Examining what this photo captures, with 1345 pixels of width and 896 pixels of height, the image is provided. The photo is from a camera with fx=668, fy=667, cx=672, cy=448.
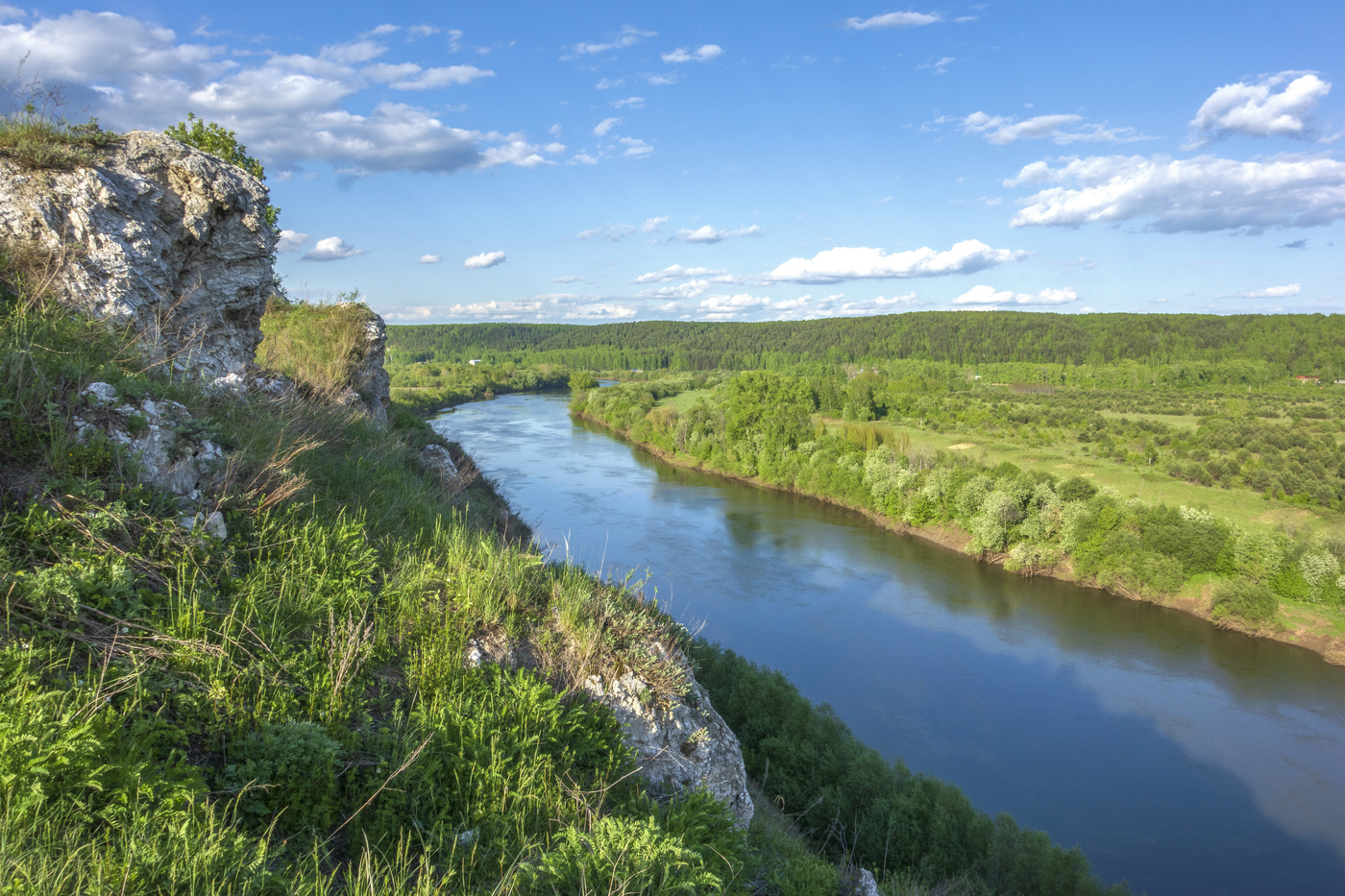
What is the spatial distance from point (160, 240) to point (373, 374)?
8.34m

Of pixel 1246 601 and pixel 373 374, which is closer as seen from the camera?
pixel 373 374

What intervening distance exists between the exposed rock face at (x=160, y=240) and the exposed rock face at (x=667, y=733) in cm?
391

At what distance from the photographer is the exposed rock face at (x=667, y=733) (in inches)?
179

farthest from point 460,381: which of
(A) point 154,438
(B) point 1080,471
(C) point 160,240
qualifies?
(A) point 154,438

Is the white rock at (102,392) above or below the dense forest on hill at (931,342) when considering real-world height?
below

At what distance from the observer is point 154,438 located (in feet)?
14.2

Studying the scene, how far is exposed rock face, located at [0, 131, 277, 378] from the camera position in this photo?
5.75 metres

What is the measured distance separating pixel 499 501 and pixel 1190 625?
101 ft

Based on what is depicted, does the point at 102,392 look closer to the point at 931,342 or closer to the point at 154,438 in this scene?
the point at 154,438

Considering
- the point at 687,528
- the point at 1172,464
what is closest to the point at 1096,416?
the point at 1172,464

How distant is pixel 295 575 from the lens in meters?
4.30

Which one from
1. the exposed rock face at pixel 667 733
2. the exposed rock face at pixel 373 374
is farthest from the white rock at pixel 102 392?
the exposed rock face at pixel 373 374

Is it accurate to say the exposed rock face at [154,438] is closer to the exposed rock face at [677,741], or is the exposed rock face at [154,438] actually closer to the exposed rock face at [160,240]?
the exposed rock face at [160,240]

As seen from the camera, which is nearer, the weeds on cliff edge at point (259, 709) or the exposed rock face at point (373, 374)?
the weeds on cliff edge at point (259, 709)
